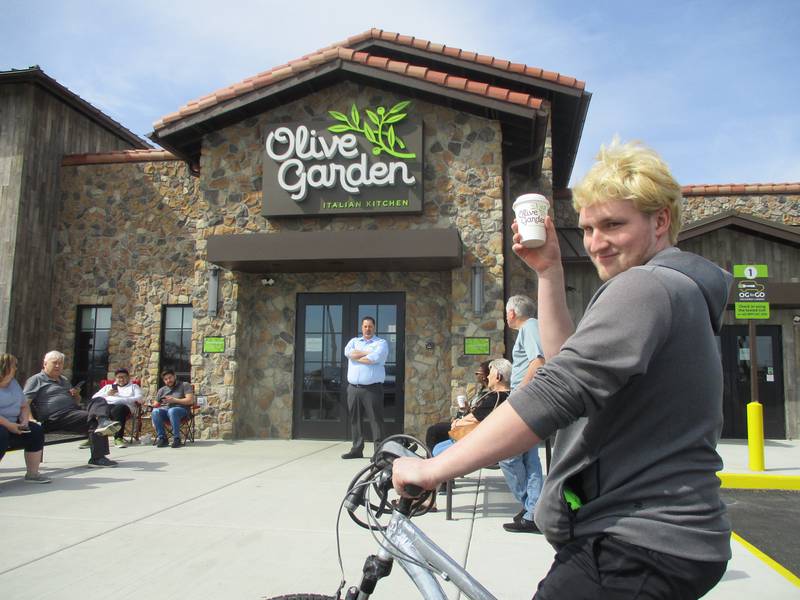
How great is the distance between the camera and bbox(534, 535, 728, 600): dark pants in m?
1.20

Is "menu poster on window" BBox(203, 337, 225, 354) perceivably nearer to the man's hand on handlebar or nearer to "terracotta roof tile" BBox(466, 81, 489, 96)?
"terracotta roof tile" BBox(466, 81, 489, 96)

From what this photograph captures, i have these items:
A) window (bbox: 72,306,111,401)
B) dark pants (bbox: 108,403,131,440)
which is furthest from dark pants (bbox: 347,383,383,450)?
window (bbox: 72,306,111,401)

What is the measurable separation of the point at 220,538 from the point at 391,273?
6106 millimetres

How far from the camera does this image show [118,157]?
474 inches

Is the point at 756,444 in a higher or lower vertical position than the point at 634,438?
lower

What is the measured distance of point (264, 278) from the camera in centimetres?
1016

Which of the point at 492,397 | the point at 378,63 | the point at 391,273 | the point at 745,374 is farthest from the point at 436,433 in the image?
the point at 745,374

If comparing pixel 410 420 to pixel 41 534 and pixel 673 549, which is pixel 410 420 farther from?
pixel 673 549

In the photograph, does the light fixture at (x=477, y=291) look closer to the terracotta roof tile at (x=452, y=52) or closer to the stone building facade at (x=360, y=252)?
the stone building facade at (x=360, y=252)

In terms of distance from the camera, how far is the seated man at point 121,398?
28.3ft

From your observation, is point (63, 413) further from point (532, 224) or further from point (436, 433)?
point (532, 224)

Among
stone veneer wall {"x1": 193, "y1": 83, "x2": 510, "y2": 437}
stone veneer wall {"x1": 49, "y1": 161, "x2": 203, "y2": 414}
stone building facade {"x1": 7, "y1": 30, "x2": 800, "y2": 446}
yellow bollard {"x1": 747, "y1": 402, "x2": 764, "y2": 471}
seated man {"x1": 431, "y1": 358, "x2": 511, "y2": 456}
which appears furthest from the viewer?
stone veneer wall {"x1": 49, "y1": 161, "x2": 203, "y2": 414}

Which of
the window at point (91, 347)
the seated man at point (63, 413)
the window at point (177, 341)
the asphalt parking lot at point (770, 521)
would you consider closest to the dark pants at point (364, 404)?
the seated man at point (63, 413)

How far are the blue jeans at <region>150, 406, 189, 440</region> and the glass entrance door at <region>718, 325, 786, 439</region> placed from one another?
9.31 metres
